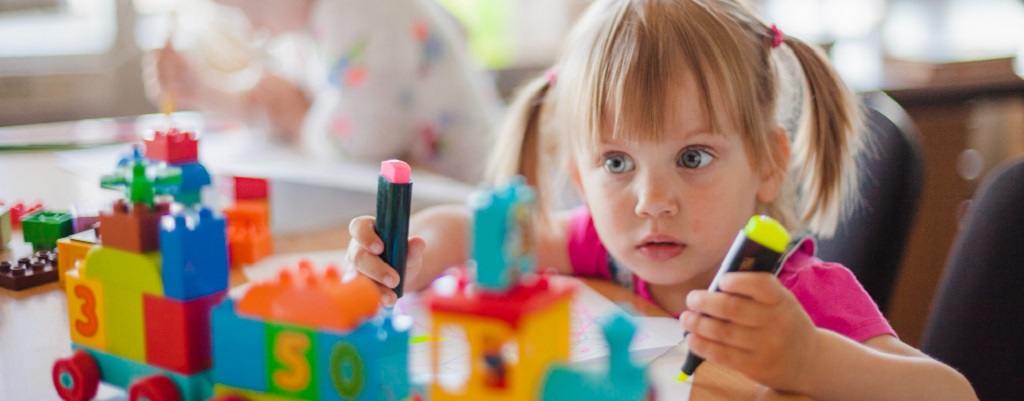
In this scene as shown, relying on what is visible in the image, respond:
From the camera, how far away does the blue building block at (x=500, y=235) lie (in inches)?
14.5

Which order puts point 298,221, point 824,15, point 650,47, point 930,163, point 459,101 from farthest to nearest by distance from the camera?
point 824,15 → point 930,163 → point 459,101 → point 298,221 → point 650,47

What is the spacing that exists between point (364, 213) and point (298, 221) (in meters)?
0.07

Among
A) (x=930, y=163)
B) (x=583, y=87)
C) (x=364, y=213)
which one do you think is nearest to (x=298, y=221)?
(x=364, y=213)

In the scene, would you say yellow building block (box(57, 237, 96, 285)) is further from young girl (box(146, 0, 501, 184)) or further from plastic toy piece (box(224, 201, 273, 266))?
young girl (box(146, 0, 501, 184))

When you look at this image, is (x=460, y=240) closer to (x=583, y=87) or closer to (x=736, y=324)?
(x=583, y=87)

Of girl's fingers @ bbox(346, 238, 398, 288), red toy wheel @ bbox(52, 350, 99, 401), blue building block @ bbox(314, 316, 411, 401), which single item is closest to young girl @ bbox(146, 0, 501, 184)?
girl's fingers @ bbox(346, 238, 398, 288)

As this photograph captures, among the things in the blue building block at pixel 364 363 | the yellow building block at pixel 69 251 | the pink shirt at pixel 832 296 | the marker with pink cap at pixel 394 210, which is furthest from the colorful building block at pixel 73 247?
the pink shirt at pixel 832 296

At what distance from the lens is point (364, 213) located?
102 cm

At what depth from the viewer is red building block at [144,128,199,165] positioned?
0.53m

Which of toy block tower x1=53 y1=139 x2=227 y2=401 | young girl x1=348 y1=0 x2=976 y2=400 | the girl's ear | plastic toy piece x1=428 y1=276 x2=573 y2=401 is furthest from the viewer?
the girl's ear

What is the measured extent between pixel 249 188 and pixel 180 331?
0.48 metres

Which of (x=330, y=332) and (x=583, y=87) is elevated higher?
(x=583, y=87)

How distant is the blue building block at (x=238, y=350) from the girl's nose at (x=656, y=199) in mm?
349

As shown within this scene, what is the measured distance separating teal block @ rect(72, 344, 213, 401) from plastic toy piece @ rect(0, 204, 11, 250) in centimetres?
39
